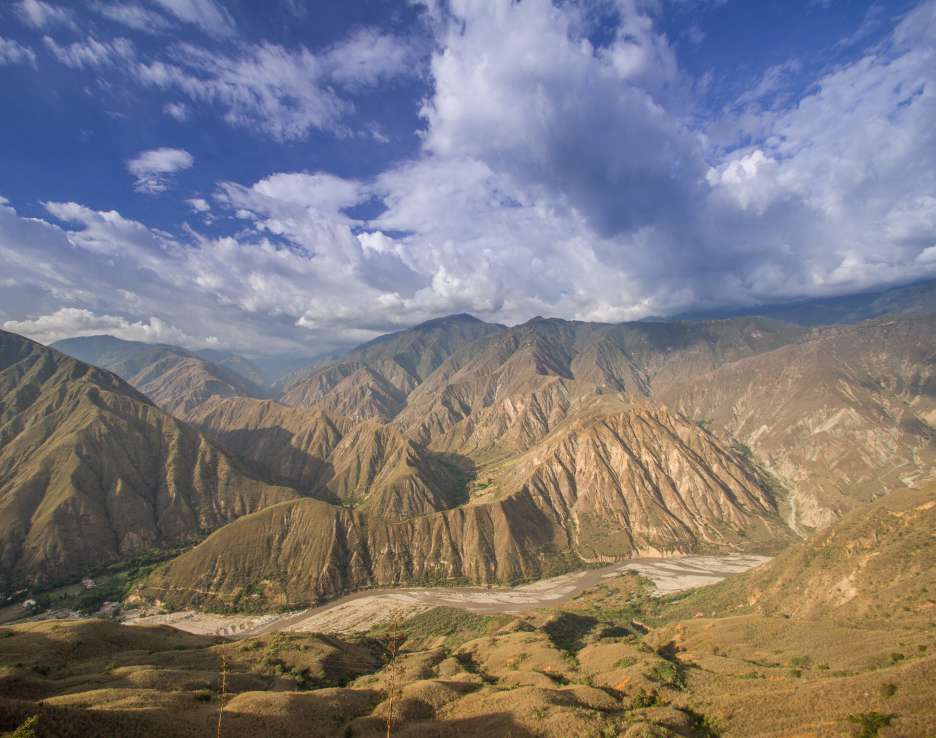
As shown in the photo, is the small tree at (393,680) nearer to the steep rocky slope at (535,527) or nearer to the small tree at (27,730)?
the small tree at (27,730)

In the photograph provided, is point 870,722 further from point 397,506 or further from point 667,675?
point 397,506

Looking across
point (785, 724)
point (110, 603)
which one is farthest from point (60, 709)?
point (110, 603)

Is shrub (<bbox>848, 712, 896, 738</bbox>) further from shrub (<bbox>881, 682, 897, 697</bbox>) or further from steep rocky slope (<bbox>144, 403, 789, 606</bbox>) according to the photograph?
steep rocky slope (<bbox>144, 403, 789, 606</bbox>)

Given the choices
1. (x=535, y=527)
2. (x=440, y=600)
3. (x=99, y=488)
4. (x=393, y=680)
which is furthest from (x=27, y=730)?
(x=99, y=488)

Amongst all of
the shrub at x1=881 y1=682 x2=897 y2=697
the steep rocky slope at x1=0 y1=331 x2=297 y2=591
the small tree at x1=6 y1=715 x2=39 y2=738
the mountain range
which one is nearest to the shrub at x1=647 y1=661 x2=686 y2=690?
the shrub at x1=881 y1=682 x2=897 y2=697

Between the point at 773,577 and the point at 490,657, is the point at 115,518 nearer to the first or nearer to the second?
the point at 490,657

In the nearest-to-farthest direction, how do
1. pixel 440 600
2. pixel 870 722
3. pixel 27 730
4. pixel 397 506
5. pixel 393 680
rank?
1. pixel 27 730
2. pixel 870 722
3. pixel 393 680
4. pixel 440 600
5. pixel 397 506

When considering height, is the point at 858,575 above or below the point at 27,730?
below

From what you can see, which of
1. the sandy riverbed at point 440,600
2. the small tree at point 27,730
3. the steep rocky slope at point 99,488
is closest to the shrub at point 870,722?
the small tree at point 27,730
